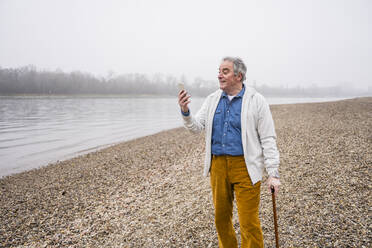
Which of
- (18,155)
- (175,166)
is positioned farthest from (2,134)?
(175,166)

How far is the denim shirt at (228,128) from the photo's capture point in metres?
2.54

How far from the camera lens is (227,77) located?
256 centimetres

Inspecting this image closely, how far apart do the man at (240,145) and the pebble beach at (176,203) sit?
1.50 meters

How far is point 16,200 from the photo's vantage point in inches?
271

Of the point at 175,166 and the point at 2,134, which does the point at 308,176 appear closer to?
the point at 175,166

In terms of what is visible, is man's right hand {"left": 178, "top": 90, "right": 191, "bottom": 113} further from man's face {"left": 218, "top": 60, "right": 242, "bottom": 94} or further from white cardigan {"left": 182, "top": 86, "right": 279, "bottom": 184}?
white cardigan {"left": 182, "top": 86, "right": 279, "bottom": 184}

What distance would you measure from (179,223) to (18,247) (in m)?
3.10

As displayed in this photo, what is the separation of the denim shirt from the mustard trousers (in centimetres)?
9

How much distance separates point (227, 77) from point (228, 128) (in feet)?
1.86

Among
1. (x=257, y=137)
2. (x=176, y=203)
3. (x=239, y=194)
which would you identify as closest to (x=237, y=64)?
(x=257, y=137)

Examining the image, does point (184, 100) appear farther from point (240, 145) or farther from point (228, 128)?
point (240, 145)

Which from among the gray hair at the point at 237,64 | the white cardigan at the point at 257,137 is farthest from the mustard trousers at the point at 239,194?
the gray hair at the point at 237,64

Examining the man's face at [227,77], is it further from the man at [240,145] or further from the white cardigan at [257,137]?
the white cardigan at [257,137]

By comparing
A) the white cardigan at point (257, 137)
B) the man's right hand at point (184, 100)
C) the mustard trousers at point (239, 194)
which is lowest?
the mustard trousers at point (239, 194)
